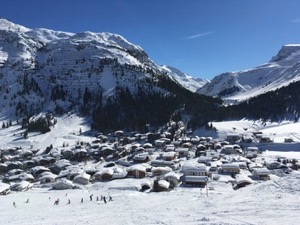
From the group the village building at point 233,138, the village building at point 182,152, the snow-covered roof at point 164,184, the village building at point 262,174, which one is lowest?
the village building at point 262,174

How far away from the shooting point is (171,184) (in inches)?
2509

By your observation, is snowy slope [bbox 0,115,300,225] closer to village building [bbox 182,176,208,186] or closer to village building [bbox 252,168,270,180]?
village building [bbox 182,176,208,186]

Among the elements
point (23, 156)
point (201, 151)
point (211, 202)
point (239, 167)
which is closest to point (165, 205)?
point (211, 202)

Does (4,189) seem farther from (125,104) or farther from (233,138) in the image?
(125,104)

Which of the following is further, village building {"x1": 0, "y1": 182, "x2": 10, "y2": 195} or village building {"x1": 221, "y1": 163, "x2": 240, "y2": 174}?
village building {"x1": 221, "y1": 163, "x2": 240, "y2": 174}

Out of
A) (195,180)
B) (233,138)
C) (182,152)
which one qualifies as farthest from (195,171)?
(233,138)

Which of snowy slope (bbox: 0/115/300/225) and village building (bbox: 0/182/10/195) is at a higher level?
snowy slope (bbox: 0/115/300/225)

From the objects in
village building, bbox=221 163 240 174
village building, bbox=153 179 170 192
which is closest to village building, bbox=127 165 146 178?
village building, bbox=153 179 170 192

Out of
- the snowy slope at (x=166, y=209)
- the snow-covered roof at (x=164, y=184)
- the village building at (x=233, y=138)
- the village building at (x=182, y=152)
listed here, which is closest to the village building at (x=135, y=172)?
the snowy slope at (x=166, y=209)

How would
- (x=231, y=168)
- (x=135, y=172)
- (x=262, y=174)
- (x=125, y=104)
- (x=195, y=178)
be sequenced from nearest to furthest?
1. (x=195, y=178)
2. (x=262, y=174)
3. (x=135, y=172)
4. (x=231, y=168)
5. (x=125, y=104)

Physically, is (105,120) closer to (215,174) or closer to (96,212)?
(215,174)

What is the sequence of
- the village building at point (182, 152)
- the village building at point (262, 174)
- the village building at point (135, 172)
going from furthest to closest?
1. the village building at point (182, 152)
2. the village building at point (135, 172)
3. the village building at point (262, 174)

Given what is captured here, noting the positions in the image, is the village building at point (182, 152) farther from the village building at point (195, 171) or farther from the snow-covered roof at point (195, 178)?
the snow-covered roof at point (195, 178)

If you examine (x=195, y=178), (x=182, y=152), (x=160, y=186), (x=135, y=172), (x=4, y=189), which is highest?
(x=182, y=152)
